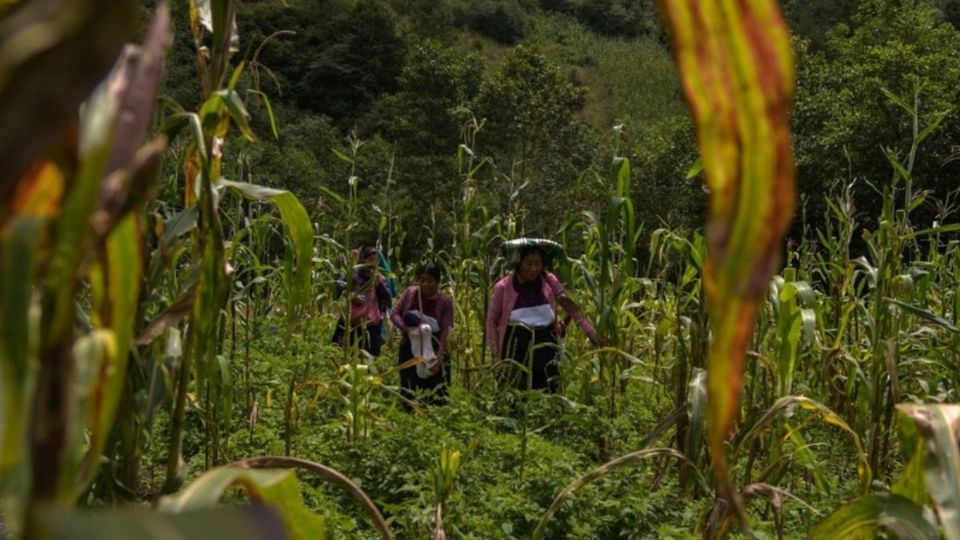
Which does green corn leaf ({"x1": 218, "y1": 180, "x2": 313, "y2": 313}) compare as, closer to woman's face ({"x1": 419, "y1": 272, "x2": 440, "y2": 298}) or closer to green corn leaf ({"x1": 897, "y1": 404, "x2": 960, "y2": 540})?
green corn leaf ({"x1": 897, "y1": 404, "x2": 960, "y2": 540})

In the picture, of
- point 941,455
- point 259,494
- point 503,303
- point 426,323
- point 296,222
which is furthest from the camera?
point 426,323

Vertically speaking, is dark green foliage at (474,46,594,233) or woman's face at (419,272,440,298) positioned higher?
woman's face at (419,272,440,298)

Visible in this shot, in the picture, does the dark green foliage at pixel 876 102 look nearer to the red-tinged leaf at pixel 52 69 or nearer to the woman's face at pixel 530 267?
the woman's face at pixel 530 267

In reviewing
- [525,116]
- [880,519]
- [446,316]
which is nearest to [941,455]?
[880,519]

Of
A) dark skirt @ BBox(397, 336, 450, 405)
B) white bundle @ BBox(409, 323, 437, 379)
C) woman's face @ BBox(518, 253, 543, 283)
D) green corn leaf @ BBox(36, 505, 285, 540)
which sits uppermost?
green corn leaf @ BBox(36, 505, 285, 540)

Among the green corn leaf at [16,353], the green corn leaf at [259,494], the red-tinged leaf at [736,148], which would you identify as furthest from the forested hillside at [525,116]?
the green corn leaf at [16,353]

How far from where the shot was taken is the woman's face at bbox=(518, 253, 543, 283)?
18.8ft

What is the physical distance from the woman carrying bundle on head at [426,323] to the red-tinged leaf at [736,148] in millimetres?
5418

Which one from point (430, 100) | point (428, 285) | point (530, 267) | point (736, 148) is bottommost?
point (430, 100)

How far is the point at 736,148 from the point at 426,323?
18.4 feet

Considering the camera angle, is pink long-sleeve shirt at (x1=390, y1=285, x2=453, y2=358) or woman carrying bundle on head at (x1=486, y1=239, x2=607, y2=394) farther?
pink long-sleeve shirt at (x1=390, y1=285, x2=453, y2=358)

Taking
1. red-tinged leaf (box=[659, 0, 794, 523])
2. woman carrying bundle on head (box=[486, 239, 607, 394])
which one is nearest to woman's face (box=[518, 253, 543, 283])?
woman carrying bundle on head (box=[486, 239, 607, 394])

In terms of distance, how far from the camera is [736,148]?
1.57 feet

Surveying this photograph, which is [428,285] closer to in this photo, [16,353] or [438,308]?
[438,308]
